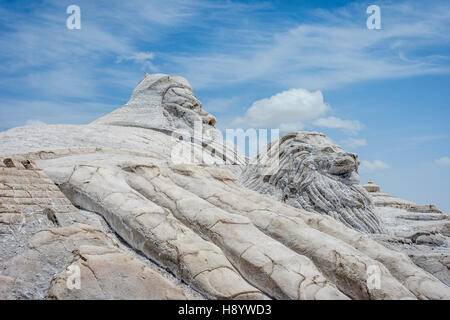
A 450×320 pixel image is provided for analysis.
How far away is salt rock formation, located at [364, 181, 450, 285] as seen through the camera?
5082mm

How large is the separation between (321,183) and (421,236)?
1723mm

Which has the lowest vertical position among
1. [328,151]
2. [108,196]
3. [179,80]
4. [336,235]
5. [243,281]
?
[243,281]

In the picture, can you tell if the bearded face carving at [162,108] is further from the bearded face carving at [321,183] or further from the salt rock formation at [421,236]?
the salt rock formation at [421,236]

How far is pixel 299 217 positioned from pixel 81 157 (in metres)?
2.93

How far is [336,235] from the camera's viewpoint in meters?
4.51

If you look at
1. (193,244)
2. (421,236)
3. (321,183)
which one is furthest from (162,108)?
(193,244)

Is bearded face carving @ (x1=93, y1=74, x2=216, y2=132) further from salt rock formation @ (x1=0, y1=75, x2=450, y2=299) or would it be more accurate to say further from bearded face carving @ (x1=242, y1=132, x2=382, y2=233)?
salt rock formation @ (x1=0, y1=75, x2=450, y2=299)

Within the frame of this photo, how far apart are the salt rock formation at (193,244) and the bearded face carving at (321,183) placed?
1358 millimetres

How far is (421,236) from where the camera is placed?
6.18 m

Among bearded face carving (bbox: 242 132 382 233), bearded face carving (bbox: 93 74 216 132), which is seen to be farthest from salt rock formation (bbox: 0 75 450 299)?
bearded face carving (bbox: 93 74 216 132)

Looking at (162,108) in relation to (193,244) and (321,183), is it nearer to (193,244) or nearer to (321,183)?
(321,183)

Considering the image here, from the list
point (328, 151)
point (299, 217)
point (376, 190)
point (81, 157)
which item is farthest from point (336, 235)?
point (376, 190)

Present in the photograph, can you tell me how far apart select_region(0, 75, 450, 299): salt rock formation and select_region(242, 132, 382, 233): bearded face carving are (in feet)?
4.46
